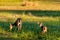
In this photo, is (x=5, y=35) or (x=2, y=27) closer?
(x=5, y=35)

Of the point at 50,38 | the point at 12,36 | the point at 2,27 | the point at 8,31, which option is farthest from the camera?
the point at 2,27

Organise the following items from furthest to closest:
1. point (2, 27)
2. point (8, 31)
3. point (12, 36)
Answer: point (2, 27) → point (8, 31) → point (12, 36)

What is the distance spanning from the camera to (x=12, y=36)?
13.2 meters

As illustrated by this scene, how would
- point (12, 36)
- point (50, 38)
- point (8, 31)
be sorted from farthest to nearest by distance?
point (8, 31)
point (12, 36)
point (50, 38)

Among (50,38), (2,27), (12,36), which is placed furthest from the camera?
(2,27)

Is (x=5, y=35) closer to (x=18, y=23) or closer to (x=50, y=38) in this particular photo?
(x=18, y=23)

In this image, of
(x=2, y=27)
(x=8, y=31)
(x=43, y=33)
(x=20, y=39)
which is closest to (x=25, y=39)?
(x=20, y=39)

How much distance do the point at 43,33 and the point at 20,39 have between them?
1.19 m

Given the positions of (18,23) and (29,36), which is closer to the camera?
(29,36)

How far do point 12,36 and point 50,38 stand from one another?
1823 mm

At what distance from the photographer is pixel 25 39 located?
41.0ft

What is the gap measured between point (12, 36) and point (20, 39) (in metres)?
0.80

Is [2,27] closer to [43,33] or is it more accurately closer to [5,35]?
[5,35]

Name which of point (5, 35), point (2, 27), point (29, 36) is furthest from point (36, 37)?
point (2, 27)
